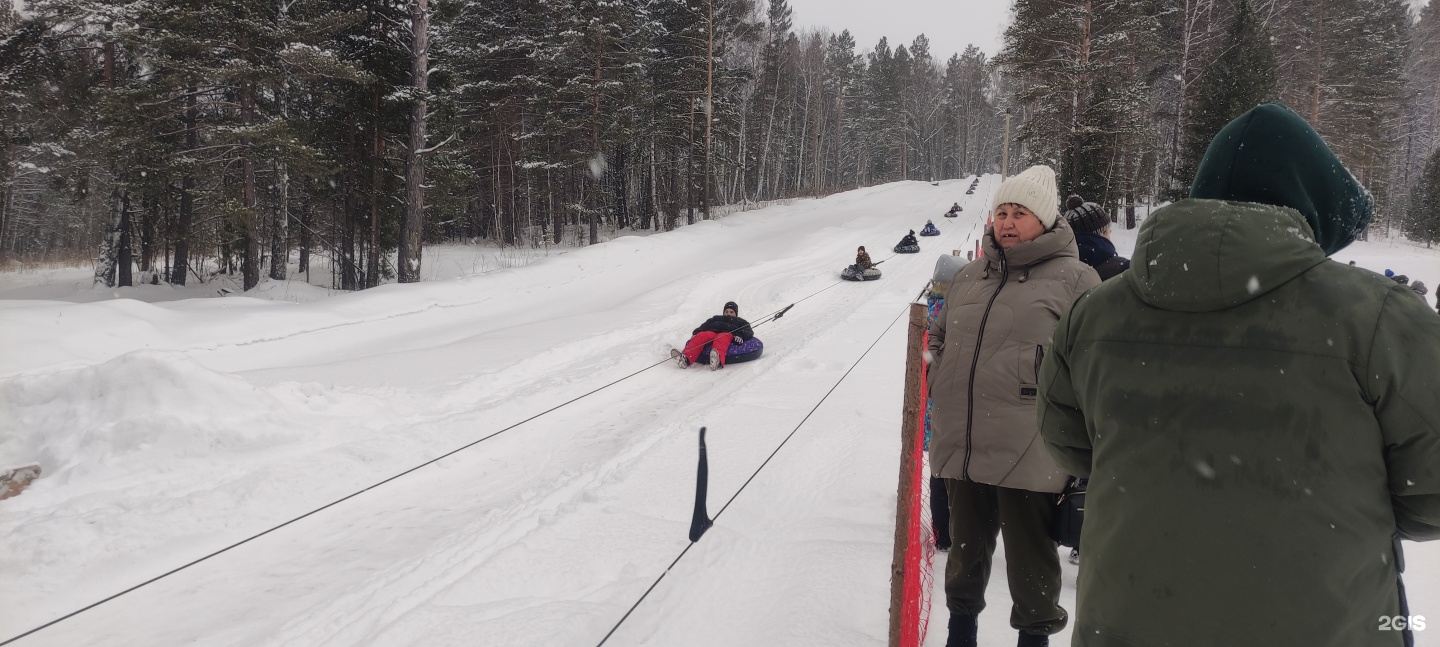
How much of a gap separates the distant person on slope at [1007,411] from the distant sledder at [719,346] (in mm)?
6188

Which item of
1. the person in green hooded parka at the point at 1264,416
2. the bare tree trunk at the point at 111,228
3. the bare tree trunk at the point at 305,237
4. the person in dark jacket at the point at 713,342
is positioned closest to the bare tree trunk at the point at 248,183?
the bare tree trunk at the point at 111,228

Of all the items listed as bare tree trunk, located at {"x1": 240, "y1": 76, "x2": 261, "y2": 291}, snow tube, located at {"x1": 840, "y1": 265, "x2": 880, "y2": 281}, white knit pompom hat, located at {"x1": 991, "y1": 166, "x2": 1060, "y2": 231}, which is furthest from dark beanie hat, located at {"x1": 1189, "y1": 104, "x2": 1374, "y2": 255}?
bare tree trunk, located at {"x1": 240, "y1": 76, "x2": 261, "y2": 291}

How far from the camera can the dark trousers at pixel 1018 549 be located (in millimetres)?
2387

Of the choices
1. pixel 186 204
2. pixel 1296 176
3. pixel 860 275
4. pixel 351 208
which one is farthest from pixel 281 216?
pixel 1296 176

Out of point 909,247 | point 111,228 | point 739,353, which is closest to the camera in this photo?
point 739,353

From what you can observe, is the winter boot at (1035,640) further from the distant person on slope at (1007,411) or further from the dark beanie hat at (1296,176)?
the dark beanie hat at (1296,176)

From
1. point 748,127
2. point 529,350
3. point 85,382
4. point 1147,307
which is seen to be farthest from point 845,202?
point 1147,307

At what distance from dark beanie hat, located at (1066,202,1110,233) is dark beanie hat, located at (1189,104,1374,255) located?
249cm

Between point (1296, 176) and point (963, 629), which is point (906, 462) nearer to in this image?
point (963, 629)

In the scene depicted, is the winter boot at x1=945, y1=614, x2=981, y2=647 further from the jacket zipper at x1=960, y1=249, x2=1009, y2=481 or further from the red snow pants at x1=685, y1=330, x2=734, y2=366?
the red snow pants at x1=685, y1=330, x2=734, y2=366

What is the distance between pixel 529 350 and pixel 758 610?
6.67 meters

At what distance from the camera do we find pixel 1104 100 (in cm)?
1809

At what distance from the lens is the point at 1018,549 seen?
2416mm

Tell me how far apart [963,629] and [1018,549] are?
44cm
